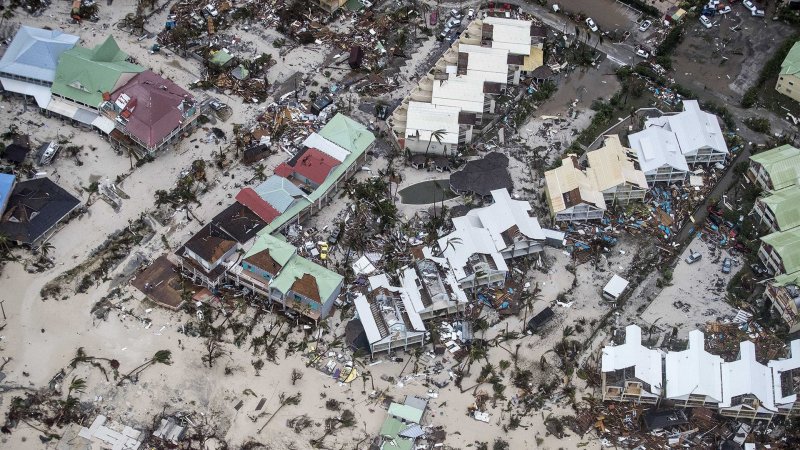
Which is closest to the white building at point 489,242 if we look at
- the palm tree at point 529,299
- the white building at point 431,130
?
the palm tree at point 529,299

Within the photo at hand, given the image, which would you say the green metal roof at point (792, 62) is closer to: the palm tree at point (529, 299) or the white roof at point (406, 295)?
the palm tree at point (529, 299)

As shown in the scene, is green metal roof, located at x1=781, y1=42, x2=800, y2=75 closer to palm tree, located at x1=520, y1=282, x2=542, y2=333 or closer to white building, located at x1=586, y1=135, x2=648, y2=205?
white building, located at x1=586, y1=135, x2=648, y2=205

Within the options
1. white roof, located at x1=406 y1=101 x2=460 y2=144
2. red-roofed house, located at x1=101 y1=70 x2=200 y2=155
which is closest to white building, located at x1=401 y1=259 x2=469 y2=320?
white roof, located at x1=406 y1=101 x2=460 y2=144

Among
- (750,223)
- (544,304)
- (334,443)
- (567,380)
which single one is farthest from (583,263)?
(334,443)

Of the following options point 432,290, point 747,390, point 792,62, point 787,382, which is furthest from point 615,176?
point 792,62

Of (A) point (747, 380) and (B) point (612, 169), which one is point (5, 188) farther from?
(A) point (747, 380)

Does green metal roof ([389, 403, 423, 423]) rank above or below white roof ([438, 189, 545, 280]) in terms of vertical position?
below
